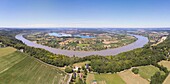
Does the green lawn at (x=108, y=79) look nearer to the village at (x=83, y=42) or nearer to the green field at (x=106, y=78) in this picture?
the green field at (x=106, y=78)

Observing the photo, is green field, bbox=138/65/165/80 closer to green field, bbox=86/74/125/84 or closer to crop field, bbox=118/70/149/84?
crop field, bbox=118/70/149/84

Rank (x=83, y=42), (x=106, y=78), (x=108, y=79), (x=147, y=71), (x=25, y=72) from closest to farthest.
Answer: (x=108, y=79) < (x=106, y=78) < (x=25, y=72) < (x=147, y=71) < (x=83, y=42)

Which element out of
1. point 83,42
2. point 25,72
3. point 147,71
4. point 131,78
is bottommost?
point 83,42

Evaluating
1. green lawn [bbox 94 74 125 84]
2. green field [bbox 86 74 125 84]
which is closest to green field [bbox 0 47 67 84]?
green field [bbox 86 74 125 84]

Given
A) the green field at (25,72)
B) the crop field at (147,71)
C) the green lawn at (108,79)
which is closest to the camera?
the green field at (25,72)

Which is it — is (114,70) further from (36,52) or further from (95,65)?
(36,52)

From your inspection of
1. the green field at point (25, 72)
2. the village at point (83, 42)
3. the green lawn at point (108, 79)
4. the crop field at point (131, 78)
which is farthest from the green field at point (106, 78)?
the village at point (83, 42)

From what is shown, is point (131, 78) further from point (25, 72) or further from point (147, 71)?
point (25, 72)

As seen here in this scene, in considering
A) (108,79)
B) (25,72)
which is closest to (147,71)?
(108,79)
